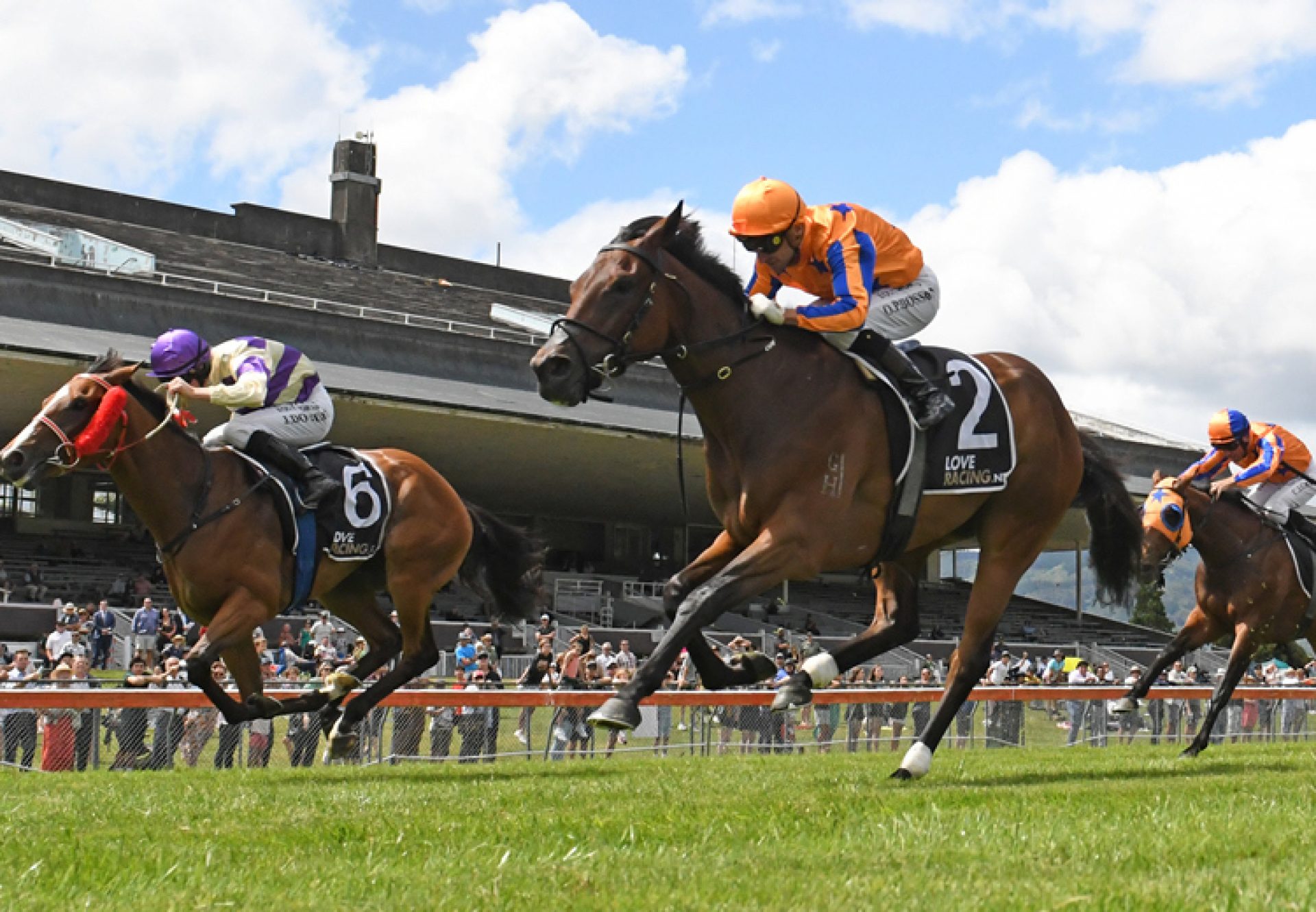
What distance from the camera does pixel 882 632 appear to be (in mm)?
7793

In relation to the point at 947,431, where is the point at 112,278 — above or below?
above

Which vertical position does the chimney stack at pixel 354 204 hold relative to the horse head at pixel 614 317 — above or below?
above

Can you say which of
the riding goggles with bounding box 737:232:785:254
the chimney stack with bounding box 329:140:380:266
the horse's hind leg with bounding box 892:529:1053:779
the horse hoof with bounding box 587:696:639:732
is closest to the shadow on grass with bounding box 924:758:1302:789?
the horse's hind leg with bounding box 892:529:1053:779

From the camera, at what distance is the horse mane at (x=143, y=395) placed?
908 cm

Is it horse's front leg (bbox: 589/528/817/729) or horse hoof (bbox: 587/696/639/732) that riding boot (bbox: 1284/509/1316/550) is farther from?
horse hoof (bbox: 587/696/639/732)

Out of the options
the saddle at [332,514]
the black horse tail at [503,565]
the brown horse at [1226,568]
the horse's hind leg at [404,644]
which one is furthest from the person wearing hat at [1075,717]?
the saddle at [332,514]

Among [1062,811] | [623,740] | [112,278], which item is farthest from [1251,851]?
[112,278]

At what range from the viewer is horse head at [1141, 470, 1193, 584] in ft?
38.8

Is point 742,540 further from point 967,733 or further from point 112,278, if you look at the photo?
point 112,278

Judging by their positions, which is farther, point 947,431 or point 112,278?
point 112,278

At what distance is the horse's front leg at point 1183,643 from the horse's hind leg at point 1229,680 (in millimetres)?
233

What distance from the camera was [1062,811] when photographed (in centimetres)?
552

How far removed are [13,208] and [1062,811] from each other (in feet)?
127

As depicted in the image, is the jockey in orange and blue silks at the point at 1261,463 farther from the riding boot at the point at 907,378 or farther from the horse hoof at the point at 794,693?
the horse hoof at the point at 794,693
